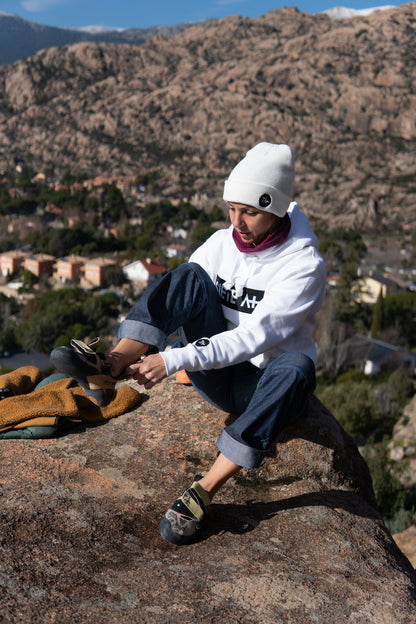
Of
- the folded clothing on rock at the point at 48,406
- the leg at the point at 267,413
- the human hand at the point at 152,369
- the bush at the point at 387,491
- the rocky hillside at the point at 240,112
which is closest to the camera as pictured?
the human hand at the point at 152,369

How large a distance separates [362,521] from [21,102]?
351 feet

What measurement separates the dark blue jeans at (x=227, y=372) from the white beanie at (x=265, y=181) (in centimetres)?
36

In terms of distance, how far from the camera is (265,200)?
7.40 feet

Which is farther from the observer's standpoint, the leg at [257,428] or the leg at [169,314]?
the leg at [169,314]

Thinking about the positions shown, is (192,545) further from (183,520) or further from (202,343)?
(202,343)

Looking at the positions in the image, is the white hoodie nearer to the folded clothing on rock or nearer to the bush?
the folded clothing on rock

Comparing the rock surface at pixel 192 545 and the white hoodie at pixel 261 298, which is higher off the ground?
the white hoodie at pixel 261 298

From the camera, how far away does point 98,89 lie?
9975cm

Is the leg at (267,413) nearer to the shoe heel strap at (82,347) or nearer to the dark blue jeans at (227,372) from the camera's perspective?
the dark blue jeans at (227,372)

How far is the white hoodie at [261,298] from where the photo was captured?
2.07 m

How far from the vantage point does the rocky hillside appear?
226ft

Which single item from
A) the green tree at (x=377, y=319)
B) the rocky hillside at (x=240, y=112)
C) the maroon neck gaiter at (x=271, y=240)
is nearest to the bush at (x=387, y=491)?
the maroon neck gaiter at (x=271, y=240)

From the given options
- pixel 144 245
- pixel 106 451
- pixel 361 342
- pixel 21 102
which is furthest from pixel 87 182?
pixel 106 451

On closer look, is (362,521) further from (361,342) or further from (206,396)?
(361,342)
